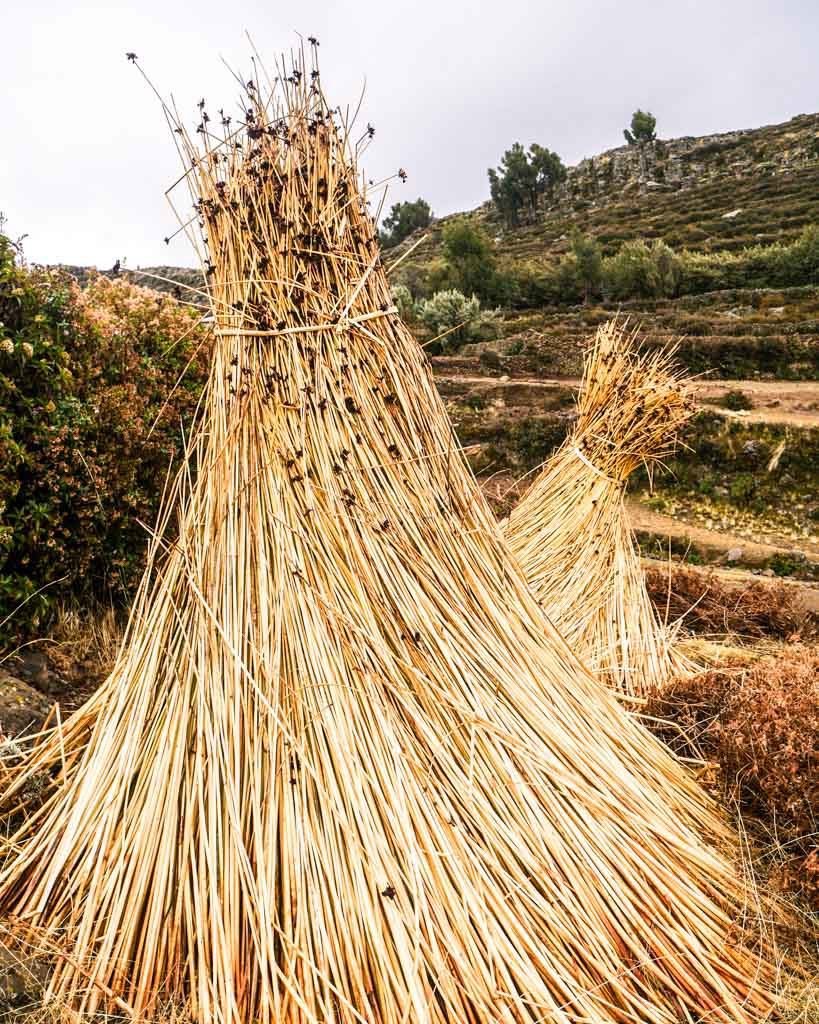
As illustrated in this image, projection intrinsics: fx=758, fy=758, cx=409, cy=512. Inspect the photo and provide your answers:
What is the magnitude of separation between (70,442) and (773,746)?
2325mm

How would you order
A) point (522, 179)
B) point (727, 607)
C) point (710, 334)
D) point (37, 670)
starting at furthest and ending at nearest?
point (522, 179) → point (710, 334) → point (727, 607) → point (37, 670)

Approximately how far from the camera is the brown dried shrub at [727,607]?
Answer: 415 centimetres

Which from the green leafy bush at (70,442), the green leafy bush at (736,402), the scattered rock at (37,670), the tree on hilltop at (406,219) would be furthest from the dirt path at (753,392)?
the tree on hilltop at (406,219)

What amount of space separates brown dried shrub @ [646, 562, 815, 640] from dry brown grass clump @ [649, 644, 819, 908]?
1634 millimetres

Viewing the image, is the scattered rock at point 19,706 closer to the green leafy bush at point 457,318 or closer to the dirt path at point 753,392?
the dirt path at point 753,392

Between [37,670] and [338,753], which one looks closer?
[338,753]

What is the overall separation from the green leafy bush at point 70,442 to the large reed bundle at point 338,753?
2.03ft

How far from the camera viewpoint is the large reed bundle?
4.41 feet

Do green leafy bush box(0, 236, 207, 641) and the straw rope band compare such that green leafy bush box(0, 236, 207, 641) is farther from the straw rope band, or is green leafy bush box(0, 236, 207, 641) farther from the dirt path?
the dirt path

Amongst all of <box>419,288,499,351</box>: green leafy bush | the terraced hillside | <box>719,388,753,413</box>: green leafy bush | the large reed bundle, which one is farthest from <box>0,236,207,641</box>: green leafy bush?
<box>419,288,499,351</box>: green leafy bush

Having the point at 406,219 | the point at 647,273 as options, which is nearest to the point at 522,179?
the point at 406,219

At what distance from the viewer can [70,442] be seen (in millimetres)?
2553

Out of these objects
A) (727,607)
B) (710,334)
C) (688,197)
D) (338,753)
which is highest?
(688,197)

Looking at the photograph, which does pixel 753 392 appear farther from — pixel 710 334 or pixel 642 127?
pixel 642 127
